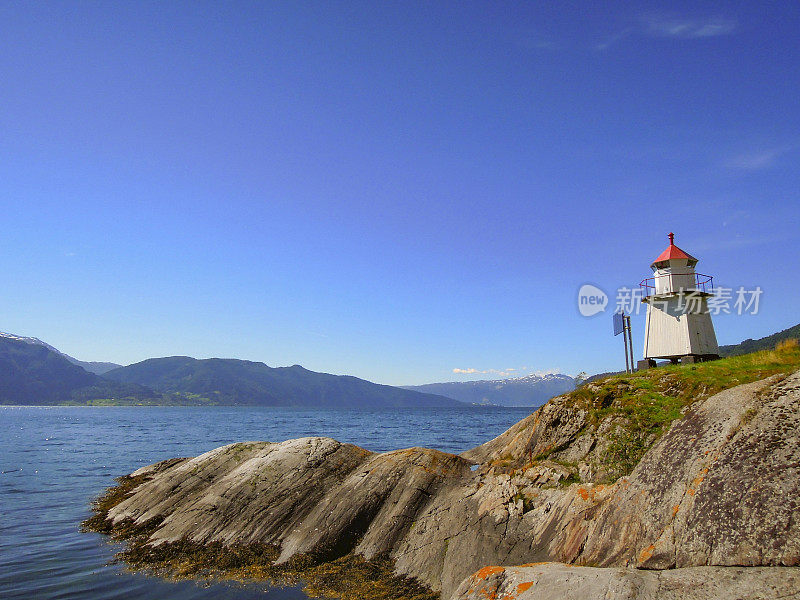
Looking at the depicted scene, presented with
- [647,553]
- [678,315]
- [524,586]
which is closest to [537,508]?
[647,553]

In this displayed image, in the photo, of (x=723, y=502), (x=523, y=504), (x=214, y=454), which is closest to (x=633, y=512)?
(x=723, y=502)

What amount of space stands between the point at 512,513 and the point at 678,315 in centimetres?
2147

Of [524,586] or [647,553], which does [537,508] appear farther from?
[524,586]

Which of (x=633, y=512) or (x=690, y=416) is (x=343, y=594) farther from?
(x=690, y=416)

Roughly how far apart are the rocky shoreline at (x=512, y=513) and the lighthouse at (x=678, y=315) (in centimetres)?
1404

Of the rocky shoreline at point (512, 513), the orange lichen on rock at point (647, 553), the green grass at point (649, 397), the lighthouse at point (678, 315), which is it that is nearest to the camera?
the rocky shoreline at point (512, 513)

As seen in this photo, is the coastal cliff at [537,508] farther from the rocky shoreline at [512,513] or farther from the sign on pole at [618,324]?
the sign on pole at [618,324]

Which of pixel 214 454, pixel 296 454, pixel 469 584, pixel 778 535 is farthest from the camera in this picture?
pixel 214 454

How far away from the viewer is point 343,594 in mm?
14297

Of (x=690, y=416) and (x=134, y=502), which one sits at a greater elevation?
(x=690, y=416)

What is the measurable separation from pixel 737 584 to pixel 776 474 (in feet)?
9.55

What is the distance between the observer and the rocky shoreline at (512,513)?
9.27m

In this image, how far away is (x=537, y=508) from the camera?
1525cm

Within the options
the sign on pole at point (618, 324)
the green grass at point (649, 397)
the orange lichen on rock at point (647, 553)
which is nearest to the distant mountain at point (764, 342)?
the sign on pole at point (618, 324)
